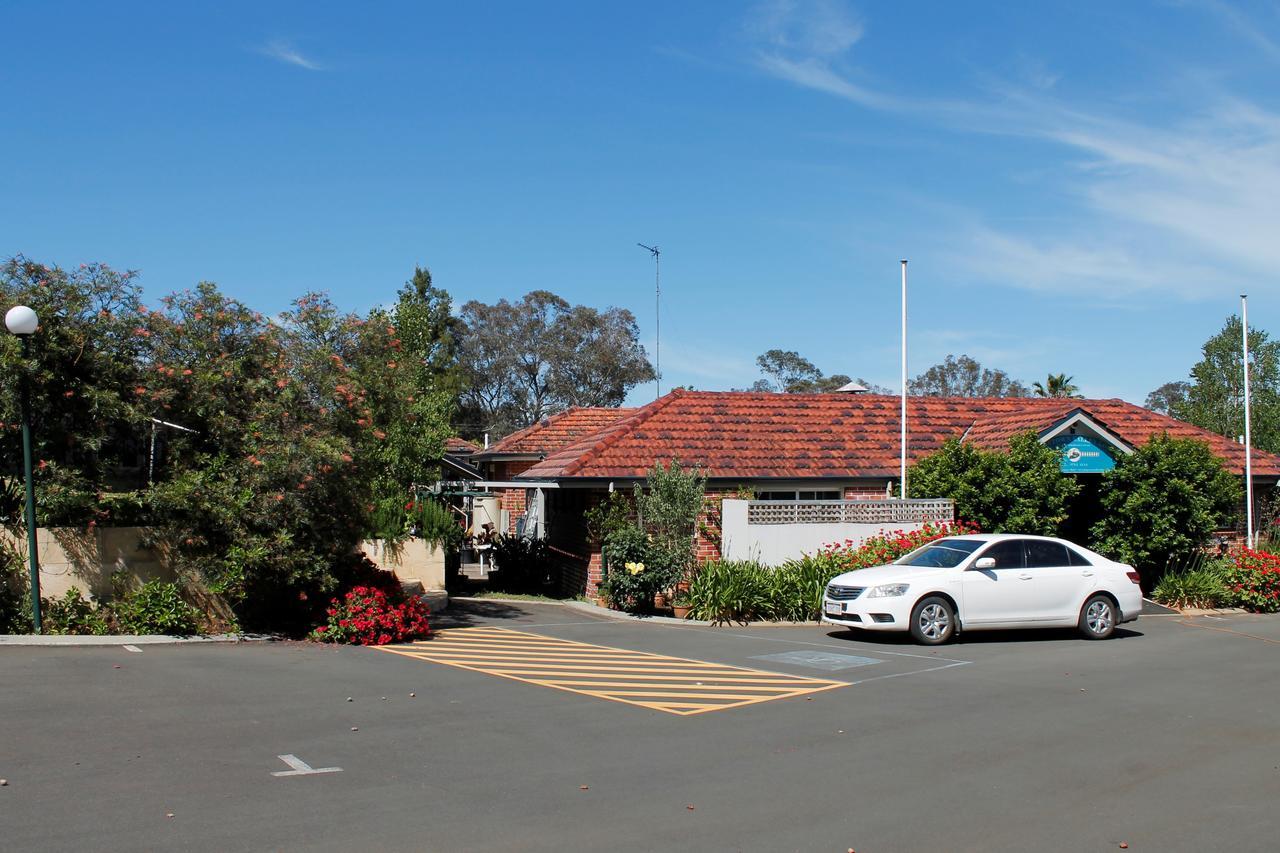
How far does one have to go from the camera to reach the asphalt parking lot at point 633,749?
6.64 m

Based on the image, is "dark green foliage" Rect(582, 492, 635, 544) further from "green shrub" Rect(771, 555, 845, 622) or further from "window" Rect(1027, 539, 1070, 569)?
"window" Rect(1027, 539, 1070, 569)

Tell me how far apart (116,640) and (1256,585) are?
19769 mm

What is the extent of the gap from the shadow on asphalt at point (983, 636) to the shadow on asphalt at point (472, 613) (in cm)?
572

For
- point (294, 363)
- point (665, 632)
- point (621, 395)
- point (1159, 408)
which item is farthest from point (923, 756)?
point (1159, 408)

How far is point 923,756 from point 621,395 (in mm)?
54338

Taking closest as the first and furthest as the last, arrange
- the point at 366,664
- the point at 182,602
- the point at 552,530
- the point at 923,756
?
the point at 923,756 < the point at 366,664 < the point at 182,602 < the point at 552,530

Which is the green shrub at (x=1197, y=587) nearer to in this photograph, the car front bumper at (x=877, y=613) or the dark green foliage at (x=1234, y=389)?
the car front bumper at (x=877, y=613)

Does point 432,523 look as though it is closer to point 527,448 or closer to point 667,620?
point 667,620

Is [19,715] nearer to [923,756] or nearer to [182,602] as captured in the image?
[182,602]

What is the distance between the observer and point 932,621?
15.4m

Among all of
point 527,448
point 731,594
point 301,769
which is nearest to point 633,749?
point 301,769

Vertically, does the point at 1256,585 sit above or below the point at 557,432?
below

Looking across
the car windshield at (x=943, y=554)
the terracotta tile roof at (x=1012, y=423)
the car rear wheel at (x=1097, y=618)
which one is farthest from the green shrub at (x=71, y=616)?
the terracotta tile roof at (x=1012, y=423)

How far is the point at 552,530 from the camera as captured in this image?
25.6m
